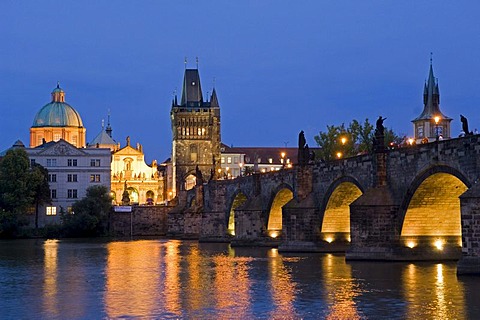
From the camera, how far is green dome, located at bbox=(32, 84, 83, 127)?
147250 millimetres

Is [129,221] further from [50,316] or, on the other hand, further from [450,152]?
[50,316]

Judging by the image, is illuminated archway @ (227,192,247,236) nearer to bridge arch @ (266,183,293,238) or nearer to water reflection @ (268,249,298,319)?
bridge arch @ (266,183,293,238)

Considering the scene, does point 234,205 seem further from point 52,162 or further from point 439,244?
point 52,162

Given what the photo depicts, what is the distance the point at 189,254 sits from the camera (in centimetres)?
5716

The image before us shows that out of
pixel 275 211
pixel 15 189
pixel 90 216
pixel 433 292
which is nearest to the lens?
pixel 433 292

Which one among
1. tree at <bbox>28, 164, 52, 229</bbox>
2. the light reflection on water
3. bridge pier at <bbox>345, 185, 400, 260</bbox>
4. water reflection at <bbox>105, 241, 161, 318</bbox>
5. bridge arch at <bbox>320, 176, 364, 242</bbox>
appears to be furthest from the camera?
tree at <bbox>28, 164, 52, 229</bbox>

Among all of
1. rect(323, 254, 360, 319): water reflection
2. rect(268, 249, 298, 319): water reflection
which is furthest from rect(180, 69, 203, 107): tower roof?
rect(323, 254, 360, 319): water reflection

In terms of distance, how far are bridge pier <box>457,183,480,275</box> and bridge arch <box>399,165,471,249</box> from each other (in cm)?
717

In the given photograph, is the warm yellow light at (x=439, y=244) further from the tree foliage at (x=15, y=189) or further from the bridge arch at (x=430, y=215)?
the tree foliage at (x=15, y=189)

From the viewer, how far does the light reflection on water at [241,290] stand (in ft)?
83.2

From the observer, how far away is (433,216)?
133ft

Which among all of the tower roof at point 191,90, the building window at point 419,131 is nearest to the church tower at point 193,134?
the tower roof at point 191,90

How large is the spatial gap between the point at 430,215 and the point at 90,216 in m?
65.4

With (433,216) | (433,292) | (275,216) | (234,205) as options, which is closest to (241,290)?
(433,292)
